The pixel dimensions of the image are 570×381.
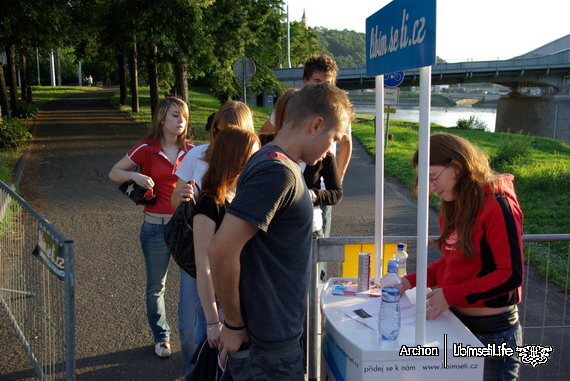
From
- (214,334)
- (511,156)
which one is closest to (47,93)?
(511,156)

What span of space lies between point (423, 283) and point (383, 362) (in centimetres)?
37

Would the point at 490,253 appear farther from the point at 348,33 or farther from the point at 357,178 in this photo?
the point at 348,33

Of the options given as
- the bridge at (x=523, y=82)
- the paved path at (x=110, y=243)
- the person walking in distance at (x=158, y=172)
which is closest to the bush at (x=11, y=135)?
the paved path at (x=110, y=243)

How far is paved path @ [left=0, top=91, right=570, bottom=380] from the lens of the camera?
13.2 ft

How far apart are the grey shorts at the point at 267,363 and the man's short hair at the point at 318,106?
2.86 ft

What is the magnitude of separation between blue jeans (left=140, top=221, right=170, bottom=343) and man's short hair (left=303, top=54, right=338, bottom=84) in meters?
1.66

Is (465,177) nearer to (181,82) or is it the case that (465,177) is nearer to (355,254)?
(355,254)

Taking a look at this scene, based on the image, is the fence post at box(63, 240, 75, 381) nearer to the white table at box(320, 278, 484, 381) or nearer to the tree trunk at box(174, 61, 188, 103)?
the white table at box(320, 278, 484, 381)

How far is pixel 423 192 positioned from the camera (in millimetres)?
2137

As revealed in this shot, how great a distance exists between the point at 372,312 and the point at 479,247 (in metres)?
0.60

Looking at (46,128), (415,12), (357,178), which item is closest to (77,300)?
(415,12)

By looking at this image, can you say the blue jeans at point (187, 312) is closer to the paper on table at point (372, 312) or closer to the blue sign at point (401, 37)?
the paper on table at point (372, 312)

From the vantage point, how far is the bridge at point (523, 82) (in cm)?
4797

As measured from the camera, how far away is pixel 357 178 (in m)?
13.1
